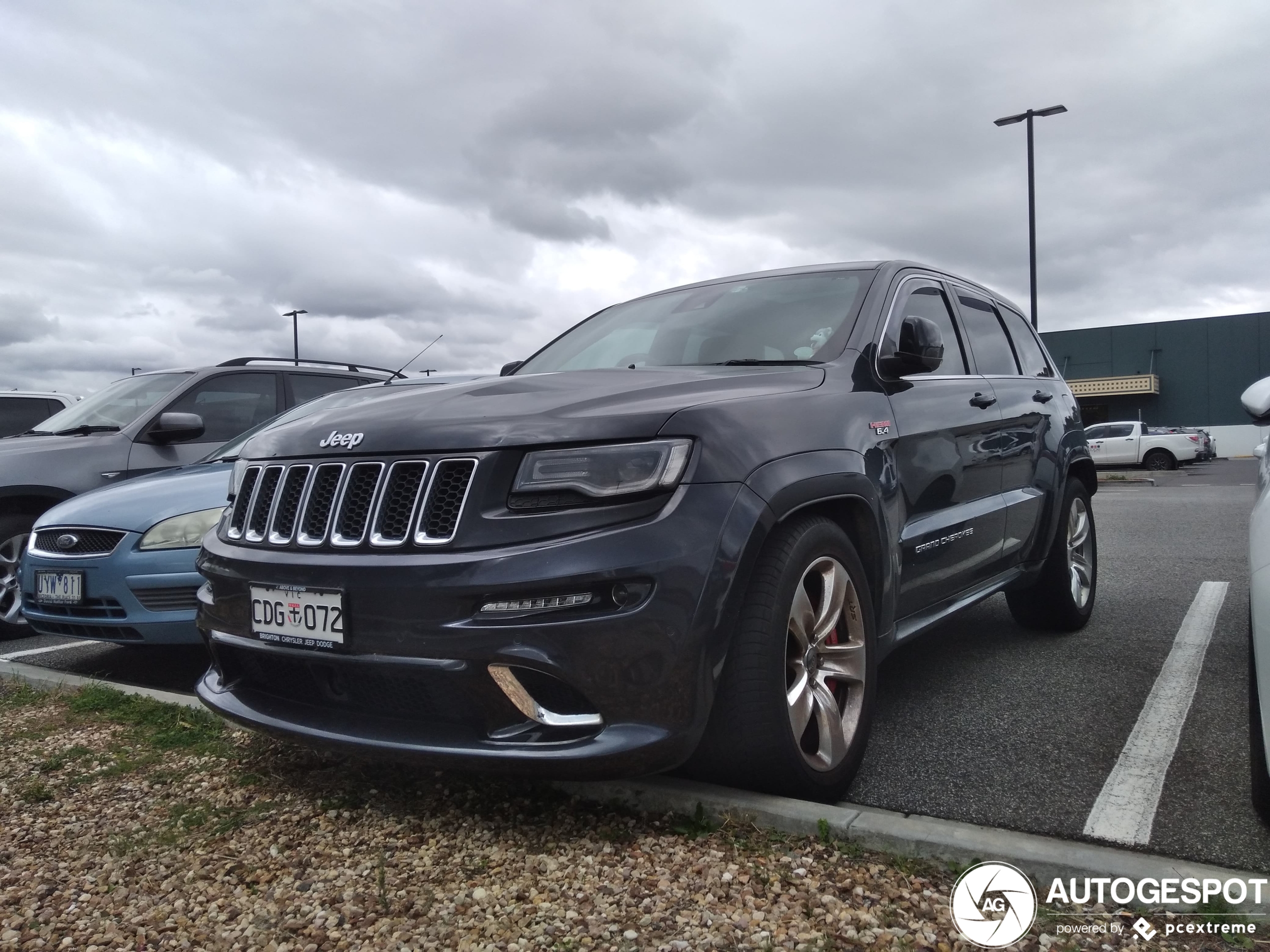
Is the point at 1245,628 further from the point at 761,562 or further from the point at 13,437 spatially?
the point at 13,437

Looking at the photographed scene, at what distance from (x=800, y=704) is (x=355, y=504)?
1.30 meters

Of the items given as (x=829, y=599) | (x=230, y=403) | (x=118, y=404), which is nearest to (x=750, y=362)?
(x=829, y=599)

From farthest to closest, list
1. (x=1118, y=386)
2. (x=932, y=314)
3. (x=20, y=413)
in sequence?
(x=1118, y=386) → (x=20, y=413) → (x=932, y=314)

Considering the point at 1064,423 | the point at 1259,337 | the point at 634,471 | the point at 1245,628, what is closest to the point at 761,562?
the point at 634,471

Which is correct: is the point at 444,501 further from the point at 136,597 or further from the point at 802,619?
the point at 136,597

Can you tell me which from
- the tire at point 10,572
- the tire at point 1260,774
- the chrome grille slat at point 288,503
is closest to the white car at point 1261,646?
the tire at point 1260,774

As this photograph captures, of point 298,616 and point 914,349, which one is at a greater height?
point 914,349

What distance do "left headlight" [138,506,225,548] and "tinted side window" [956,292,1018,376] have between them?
3434 mm

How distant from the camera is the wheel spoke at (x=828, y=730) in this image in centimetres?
283

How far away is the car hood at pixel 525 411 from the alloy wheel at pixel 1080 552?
2.58 m

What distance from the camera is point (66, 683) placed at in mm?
4402

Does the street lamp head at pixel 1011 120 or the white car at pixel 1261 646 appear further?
the street lamp head at pixel 1011 120

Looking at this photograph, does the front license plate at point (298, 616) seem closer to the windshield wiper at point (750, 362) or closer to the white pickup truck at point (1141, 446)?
the windshield wiper at point (750, 362)

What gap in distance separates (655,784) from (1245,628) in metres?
3.71
